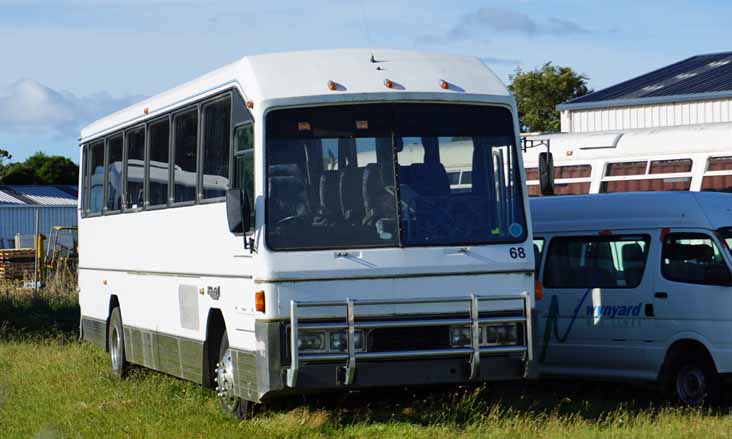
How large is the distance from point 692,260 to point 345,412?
3911 mm

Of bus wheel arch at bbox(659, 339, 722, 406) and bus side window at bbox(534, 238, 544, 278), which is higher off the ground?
bus side window at bbox(534, 238, 544, 278)

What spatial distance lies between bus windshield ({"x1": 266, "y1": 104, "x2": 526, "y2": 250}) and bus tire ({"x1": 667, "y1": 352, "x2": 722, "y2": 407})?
296 cm

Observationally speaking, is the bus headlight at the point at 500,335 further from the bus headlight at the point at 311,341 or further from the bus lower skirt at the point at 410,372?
the bus headlight at the point at 311,341

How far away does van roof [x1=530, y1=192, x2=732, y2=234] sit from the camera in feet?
46.6

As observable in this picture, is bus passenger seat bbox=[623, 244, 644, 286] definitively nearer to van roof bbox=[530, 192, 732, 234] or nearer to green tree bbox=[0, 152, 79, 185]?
van roof bbox=[530, 192, 732, 234]

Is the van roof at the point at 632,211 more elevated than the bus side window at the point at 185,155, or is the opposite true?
the bus side window at the point at 185,155

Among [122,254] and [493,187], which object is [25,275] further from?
[493,187]

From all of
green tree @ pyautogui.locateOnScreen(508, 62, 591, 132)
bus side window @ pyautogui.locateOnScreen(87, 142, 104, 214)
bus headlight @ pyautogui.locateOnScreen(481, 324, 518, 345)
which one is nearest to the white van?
bus headlight @ pyautogui.locateOnScreen(481, 324, 518, 345)

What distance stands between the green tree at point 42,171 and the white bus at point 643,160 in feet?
263

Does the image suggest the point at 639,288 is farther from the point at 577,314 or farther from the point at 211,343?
the point at 211,343

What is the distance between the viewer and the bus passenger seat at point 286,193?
1195 centimetres

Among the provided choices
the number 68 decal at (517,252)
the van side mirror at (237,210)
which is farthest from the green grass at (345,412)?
the van side mirror at (237,210)

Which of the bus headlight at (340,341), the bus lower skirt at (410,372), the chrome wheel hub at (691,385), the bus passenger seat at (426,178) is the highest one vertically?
the bus passenger seat at (426,178)

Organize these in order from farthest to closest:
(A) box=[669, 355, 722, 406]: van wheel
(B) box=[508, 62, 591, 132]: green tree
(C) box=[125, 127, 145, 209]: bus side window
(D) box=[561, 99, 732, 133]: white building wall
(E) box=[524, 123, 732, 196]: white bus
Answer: (B) box=[508, 62, 591, 132]: green tree → (D) box=[561, 99, 732, 133]: white building wall → (E) box=[524, 123, 732, 196]: white bus → (C) box=[125, 127, 145, 209]: bus side window → (A) box=[669, 355, 722, 406]: van wheel
